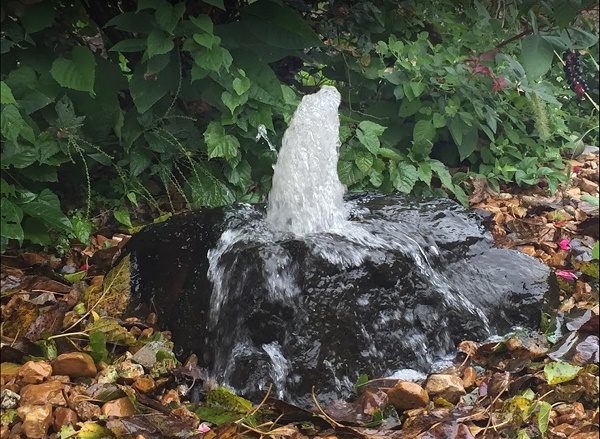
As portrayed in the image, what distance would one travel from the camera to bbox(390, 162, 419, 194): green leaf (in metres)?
1.75

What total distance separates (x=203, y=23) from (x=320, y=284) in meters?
0.61

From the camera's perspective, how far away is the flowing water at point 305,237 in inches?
45.7

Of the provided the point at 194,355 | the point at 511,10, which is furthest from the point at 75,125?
the point at 511,10

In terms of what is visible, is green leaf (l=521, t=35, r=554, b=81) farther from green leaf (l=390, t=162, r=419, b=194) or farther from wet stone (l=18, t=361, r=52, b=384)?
wet stone (l=18, t=361, r=52, b=384)

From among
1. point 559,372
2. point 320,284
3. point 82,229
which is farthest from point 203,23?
point 559,372

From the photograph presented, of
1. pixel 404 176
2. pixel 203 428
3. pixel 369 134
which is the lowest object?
pixel 203 428

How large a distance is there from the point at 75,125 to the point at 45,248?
0.86 ft

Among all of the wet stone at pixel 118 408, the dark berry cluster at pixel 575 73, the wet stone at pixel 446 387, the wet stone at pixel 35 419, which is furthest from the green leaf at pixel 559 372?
the wet stone at pixel 35 419

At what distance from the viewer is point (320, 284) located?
118cm

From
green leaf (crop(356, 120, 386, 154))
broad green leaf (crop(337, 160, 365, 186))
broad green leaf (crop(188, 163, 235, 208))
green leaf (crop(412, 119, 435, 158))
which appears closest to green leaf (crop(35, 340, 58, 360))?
broad green leaf (crop(188, 163, 235, 208))

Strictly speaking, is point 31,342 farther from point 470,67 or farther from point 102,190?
point 470,67

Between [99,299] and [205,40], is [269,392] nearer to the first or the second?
[99,299]

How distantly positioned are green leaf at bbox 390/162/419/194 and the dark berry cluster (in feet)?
2.71

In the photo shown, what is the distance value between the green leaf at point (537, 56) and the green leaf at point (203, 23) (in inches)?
25.3
